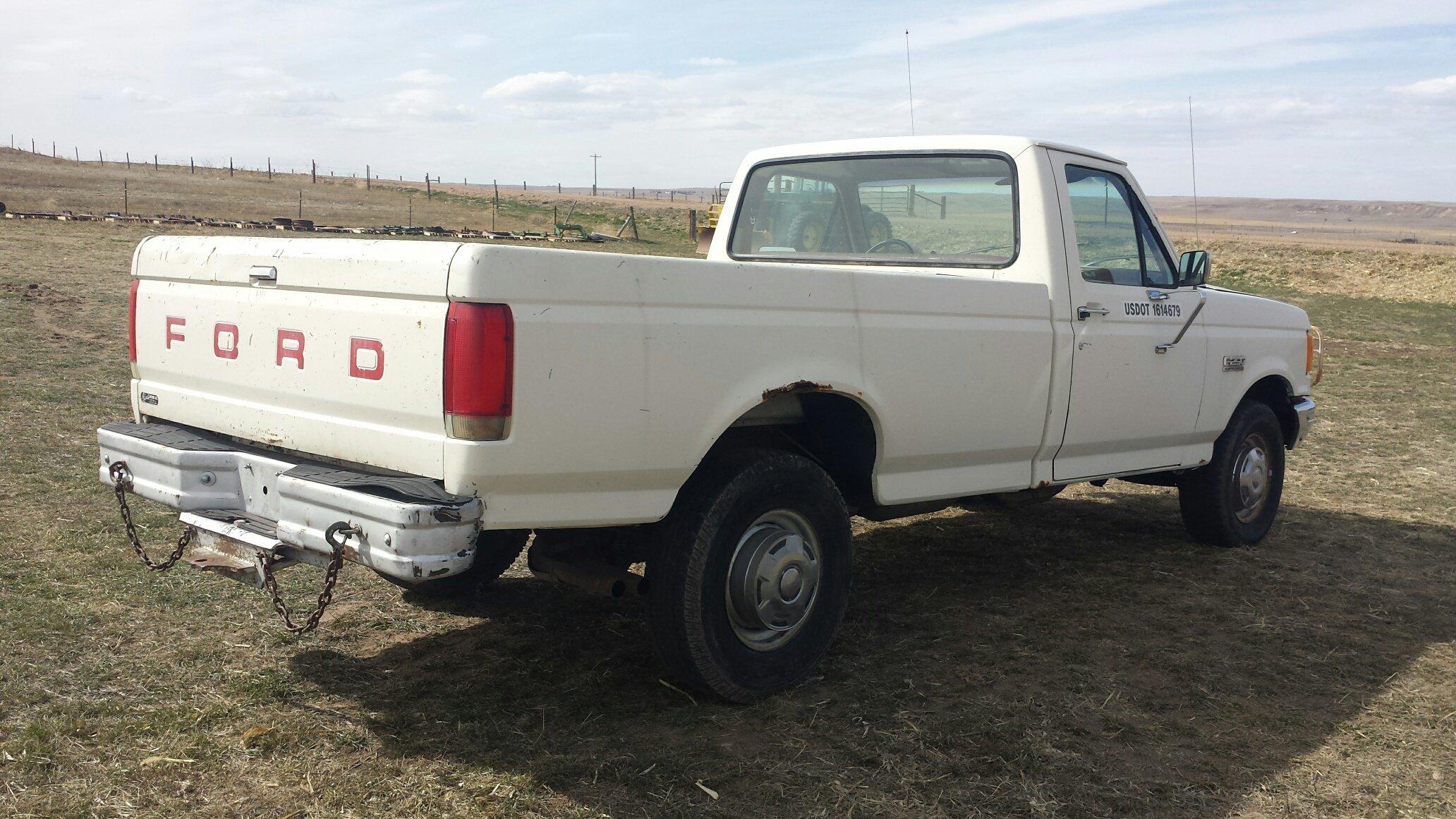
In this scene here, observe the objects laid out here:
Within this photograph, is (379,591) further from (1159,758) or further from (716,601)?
(1159,758)

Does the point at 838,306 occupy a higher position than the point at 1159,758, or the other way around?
the point at 838,306

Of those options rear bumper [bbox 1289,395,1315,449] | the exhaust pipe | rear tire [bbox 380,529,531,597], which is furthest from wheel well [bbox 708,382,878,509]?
rear bumper [bbox 1289,395,1315,449]

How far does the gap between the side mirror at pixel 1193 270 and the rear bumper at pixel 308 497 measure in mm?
3896

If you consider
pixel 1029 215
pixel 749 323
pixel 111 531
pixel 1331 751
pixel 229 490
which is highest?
pixel 1029 215

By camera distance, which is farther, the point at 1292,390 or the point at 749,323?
the point at 1292,390

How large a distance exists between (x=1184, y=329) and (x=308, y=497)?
4041 millimetres

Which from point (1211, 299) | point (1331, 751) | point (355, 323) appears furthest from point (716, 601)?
point (1211, 299)

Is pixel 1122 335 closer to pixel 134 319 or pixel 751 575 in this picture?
pixel 751 575

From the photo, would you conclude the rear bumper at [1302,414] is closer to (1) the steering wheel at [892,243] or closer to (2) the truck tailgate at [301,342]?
(1) the steering wheel at [892,243]

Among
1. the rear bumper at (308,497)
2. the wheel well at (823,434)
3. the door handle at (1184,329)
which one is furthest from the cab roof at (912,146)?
the rear bumper at (308,497)

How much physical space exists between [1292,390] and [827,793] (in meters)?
4.36

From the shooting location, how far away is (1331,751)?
3.69 m

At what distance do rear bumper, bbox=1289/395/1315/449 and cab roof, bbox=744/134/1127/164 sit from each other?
193 centimetres

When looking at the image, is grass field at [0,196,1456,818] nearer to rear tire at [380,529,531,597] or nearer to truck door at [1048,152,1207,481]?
rear tire at [380,529,531,597]
